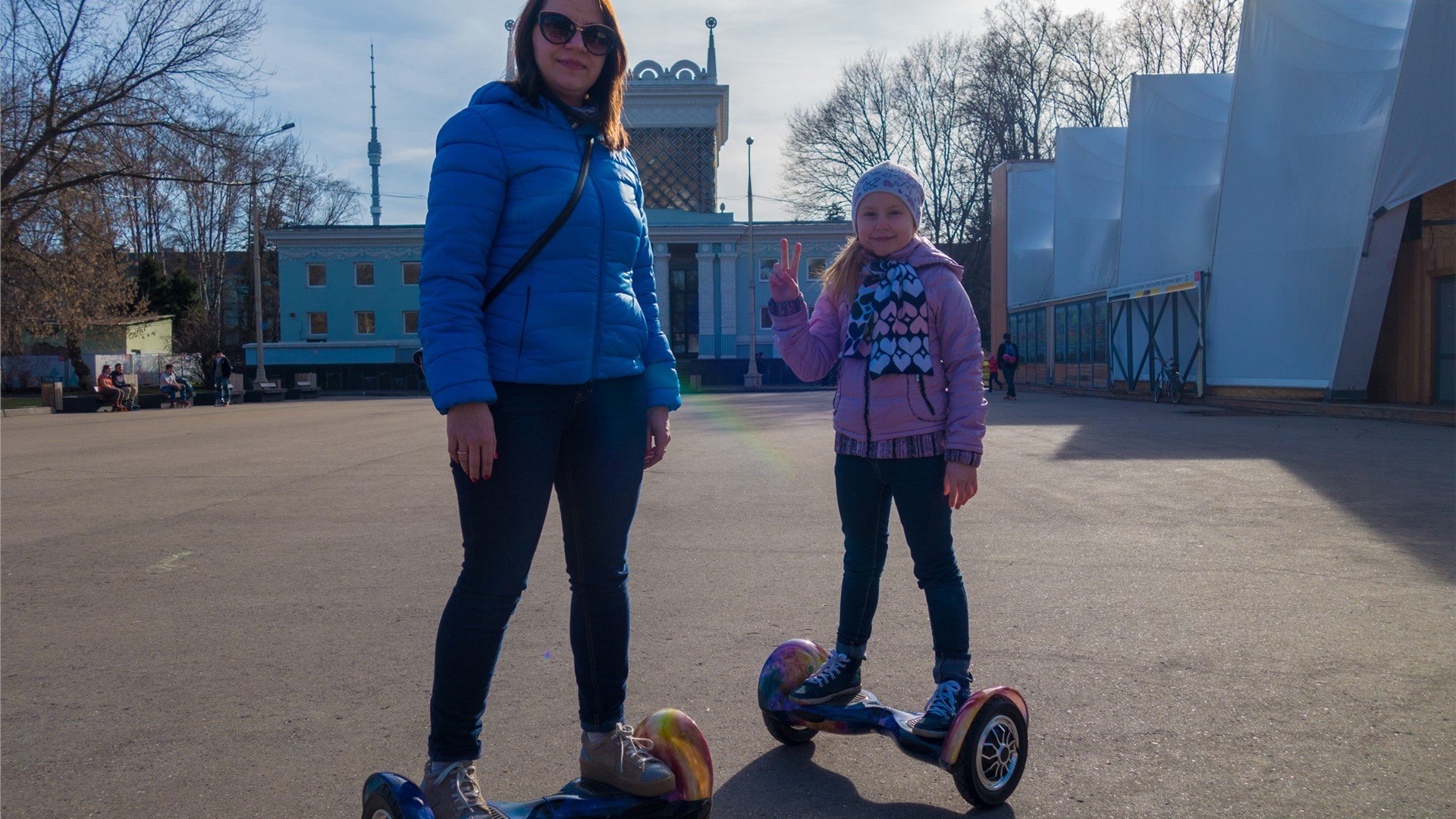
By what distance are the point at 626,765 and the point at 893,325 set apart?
4.49ft

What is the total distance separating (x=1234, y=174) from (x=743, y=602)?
21036mm

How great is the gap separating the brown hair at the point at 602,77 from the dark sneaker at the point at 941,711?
1643mm

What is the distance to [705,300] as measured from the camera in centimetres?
5200

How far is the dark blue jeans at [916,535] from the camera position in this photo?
118 inches

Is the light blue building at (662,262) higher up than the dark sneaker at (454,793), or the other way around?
the light blue building at (662,262)

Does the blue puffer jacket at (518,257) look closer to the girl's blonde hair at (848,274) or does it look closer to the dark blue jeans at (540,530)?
the dark blue jeans at (540,530)

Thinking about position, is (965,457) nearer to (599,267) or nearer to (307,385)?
(599,267)

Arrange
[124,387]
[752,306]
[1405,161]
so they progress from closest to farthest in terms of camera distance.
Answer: [1405,161]
[124,387]
[752,306]

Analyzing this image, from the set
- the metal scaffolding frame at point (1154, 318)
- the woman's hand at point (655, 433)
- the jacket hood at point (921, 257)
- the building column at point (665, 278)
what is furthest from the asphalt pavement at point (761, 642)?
the building column at point (665, 278)

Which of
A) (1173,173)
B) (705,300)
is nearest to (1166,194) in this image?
(1173,173)

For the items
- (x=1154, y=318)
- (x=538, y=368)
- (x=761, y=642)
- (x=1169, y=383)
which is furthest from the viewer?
(x=1154, y=318)

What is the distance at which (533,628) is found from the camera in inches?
176

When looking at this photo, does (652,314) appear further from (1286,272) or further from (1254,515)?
(1286,272)

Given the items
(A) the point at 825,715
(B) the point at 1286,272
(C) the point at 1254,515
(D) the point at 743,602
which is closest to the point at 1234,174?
(B) the point at 1286,272
